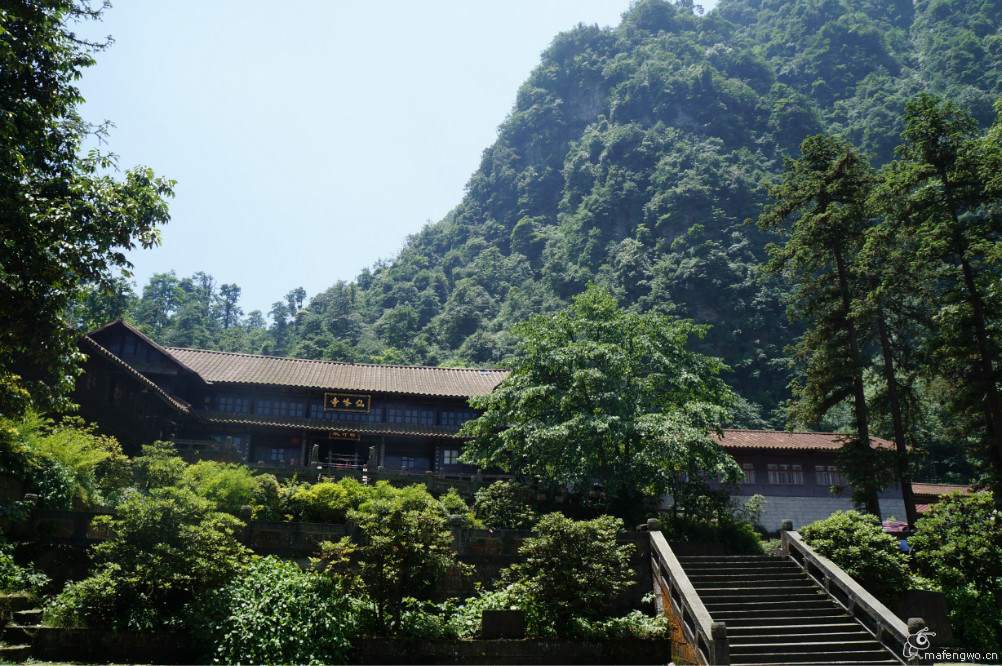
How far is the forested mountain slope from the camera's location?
208 ft

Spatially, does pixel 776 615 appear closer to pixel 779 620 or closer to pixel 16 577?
pixel 779 620

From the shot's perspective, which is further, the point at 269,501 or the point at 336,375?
the point at 336,375

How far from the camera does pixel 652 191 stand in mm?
78125

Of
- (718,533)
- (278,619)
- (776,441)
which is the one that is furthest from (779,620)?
(776,441)

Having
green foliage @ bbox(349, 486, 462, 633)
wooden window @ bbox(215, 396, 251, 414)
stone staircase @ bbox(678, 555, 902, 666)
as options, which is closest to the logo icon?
stone staircase @ bbox(678, 555, 902, 666)

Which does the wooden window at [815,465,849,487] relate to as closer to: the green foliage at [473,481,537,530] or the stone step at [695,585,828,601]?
the stone step at [695,585,828,601]

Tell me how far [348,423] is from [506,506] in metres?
14.2

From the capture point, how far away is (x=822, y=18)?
9981 cm

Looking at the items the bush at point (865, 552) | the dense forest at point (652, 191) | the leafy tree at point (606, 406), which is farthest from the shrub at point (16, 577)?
the dense forest at point (652, 191)

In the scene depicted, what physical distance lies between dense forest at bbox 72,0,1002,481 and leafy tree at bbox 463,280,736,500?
91.7 feet

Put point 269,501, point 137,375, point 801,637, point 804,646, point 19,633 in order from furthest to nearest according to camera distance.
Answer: point 137,375 < point 269,501 < point 801,637 < point 804,646 < point 19,633

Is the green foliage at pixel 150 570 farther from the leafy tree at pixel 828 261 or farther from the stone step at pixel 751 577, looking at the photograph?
the leafy tree at pixel 828 261

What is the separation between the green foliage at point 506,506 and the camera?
59.0 ft

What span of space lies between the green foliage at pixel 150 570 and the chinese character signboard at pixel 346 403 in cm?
1775
